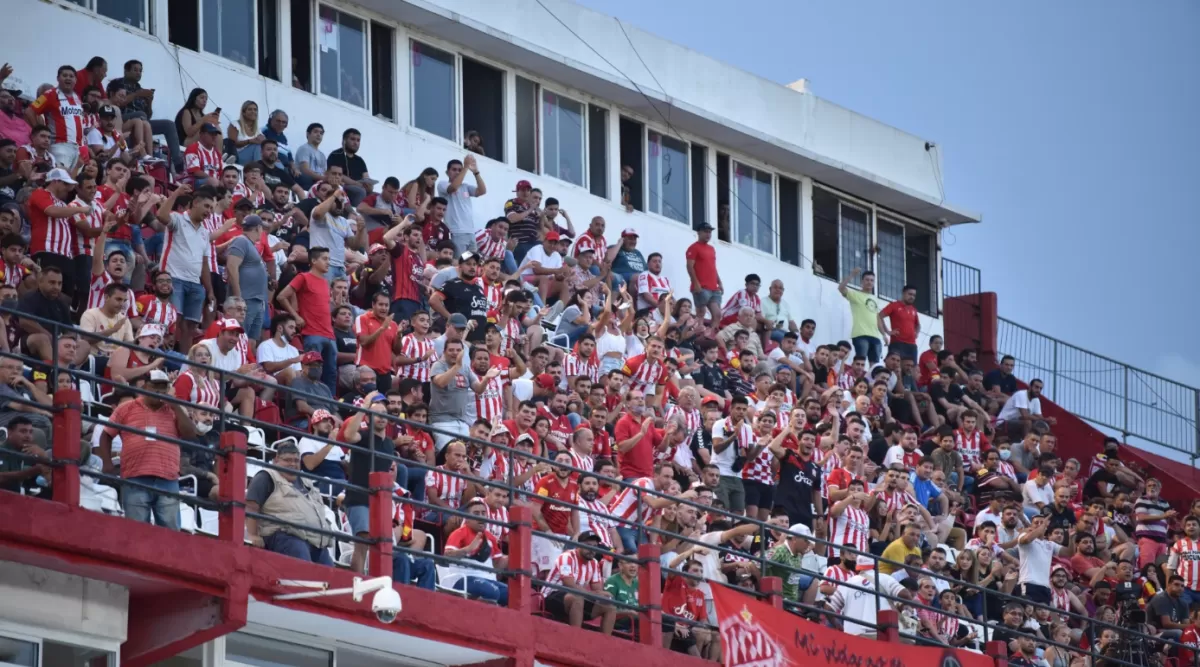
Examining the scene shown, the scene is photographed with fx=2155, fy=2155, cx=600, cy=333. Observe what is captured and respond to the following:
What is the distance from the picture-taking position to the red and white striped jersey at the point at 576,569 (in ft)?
56.7

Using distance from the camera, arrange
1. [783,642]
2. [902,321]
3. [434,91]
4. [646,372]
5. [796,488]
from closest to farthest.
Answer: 1. [783,642]
2. [796,488]
3. [646,372]
4. [434,91]
5. [902,321]

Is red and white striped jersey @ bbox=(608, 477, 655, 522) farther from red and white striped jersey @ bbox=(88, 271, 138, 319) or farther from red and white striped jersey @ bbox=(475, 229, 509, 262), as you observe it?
red and white striped jersey @ bbox=(475, 229, 509, 262)

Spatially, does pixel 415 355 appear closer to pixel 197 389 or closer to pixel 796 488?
pixel 197 389

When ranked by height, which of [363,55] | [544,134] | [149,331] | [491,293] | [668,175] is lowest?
[149,331]

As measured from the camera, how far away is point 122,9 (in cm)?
2323

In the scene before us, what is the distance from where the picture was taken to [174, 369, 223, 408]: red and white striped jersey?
1716cm

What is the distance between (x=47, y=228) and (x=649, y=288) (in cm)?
957

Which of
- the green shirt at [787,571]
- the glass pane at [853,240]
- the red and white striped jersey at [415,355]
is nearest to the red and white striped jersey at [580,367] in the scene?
the red and white striped jersey at [415,355]

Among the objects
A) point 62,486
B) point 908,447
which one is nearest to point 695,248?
point 908,447

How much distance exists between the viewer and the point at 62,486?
1358 cm

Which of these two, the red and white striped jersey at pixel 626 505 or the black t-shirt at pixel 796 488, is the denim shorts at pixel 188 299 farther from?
the black t-shirt at pixel 796 488

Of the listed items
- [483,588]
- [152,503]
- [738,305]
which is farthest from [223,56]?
[152,503]

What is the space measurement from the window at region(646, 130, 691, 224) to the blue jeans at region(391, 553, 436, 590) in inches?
559

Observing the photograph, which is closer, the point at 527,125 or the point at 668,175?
the point at 527,125
